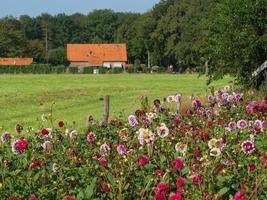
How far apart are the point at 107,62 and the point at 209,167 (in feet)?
438

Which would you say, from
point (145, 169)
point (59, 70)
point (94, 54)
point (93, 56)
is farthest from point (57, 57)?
point (145, 169)

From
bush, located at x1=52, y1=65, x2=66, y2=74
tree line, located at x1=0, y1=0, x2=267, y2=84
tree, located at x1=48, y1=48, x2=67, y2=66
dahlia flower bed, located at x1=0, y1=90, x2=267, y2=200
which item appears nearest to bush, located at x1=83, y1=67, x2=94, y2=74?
bush, located at x1=52, y1=65, x2=66, y2=74

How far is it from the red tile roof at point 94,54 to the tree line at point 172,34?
1.99 metres

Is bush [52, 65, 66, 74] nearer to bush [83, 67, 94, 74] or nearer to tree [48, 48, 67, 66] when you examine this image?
bush [83, 67, 94, 74]

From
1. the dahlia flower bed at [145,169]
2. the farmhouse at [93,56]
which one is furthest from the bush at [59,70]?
the dahlia flower bed at [145,169]

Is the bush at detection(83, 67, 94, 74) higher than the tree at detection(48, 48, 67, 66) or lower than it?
lower

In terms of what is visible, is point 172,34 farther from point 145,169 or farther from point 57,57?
point 145,169

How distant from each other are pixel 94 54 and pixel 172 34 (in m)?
38.5

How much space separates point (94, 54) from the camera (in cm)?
13888

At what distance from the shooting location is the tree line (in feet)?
67.6

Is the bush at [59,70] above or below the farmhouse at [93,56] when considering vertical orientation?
below

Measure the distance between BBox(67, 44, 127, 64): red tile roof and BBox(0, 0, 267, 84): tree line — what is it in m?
1.99

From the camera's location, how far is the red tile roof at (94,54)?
136m

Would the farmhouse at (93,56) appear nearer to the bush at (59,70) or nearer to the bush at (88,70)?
the bush at (88,70)
